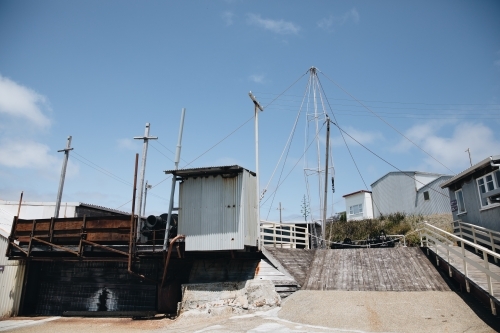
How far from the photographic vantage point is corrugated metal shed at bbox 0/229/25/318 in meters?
18.9

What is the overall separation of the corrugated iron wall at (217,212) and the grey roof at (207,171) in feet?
0.64

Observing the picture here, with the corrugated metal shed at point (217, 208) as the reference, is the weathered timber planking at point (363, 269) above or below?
below

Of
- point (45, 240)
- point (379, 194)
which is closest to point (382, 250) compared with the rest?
point (45, 240)

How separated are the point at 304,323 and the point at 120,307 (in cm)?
1138

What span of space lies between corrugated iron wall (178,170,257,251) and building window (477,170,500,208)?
10.5 metres

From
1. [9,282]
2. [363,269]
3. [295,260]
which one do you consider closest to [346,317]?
[363,269]

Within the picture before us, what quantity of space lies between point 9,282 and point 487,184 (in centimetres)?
2510

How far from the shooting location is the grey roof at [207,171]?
1475cm

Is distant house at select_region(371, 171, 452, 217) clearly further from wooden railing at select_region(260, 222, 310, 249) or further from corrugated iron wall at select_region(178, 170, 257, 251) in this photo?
corrugated iron wall at select_region(178, 170, 257, 251)

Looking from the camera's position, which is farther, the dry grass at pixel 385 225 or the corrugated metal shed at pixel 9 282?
the dry grass at pixel 385 225

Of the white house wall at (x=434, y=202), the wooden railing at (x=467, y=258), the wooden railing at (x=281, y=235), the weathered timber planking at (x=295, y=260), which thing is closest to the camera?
the wooden railing at (x=467, y=258)

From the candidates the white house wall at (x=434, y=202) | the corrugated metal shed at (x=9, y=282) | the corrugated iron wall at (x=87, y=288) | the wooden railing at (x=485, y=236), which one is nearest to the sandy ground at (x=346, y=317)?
the wooden railing at (x=485, y=236)

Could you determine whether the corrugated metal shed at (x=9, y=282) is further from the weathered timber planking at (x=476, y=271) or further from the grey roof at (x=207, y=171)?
the weathered timber planking at (x=476, y=271)

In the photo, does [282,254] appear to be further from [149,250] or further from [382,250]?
[149,250]
